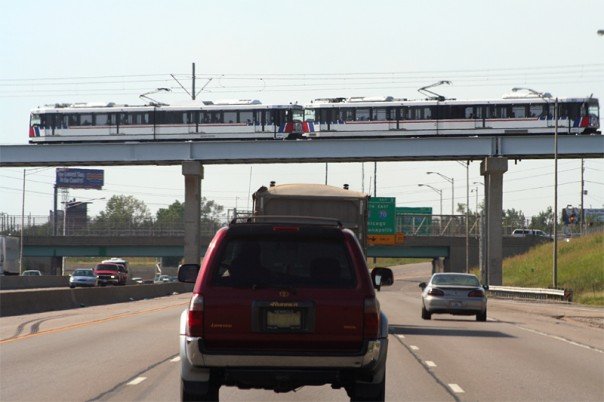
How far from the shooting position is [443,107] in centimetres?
6938

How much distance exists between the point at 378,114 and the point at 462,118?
519cm

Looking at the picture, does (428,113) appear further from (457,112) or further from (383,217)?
(383,217)

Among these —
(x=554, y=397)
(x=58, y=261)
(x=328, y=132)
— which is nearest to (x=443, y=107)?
(x=328, y=132)

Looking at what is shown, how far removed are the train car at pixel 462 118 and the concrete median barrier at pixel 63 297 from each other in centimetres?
1660

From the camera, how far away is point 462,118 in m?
69.5

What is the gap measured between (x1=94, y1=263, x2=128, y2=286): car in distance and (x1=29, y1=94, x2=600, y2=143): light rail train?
1050 centimetres

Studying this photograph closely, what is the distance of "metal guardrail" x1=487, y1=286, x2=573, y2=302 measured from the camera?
58103mm

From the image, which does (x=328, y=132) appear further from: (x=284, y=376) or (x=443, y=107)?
(x=284, y=376)

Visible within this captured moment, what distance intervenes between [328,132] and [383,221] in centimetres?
1096

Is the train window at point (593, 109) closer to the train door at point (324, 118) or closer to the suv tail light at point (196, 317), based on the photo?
the train door at point (324, 118)

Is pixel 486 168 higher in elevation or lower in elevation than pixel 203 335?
higher

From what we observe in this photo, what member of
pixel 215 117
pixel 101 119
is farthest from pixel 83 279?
pixel 215 117

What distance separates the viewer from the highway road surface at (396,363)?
45.0 feet

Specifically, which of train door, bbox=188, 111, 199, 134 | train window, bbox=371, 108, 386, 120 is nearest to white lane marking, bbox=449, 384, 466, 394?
train window, bbox=371, 108, 386, 120
